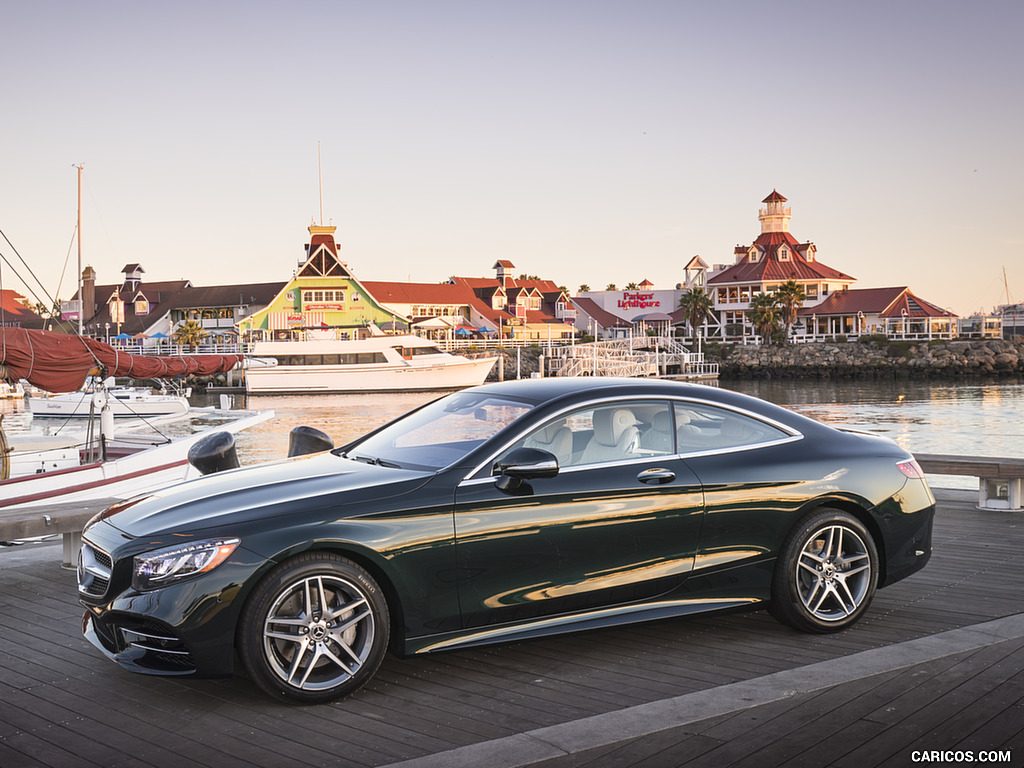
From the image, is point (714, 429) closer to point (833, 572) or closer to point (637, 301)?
point (833, 572)

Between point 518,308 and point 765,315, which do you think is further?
point 518,308

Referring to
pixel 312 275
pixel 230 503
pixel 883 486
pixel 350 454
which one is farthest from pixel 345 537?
pixel 312 275

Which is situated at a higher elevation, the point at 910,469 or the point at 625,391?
the point at 625,391

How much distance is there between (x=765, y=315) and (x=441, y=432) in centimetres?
8998

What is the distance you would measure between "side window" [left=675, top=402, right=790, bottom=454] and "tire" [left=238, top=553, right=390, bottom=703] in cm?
199

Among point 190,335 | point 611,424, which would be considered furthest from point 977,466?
point 190,335

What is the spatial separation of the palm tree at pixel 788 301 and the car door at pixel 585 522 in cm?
9017

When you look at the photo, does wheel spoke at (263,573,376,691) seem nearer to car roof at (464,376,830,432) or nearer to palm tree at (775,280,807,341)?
car roof at (464,376,830,432)

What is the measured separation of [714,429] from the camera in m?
5.45

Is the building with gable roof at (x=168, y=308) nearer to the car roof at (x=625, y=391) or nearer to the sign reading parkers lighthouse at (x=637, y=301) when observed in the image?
the sign reading parkers lighthouse at (x=637, y=301)

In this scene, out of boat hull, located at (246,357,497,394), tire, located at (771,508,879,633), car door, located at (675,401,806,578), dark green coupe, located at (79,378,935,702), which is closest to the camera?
dark green coupe, located at (79,378,935,702)

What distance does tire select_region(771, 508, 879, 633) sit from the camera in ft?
17.5

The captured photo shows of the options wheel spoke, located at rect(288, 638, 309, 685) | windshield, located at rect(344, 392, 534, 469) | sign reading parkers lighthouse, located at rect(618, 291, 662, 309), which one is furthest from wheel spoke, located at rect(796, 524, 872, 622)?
sign reading parkers lighthouse, located at rect(618, 291, 662, 309)

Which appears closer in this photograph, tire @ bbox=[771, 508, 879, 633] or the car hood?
the car hood
